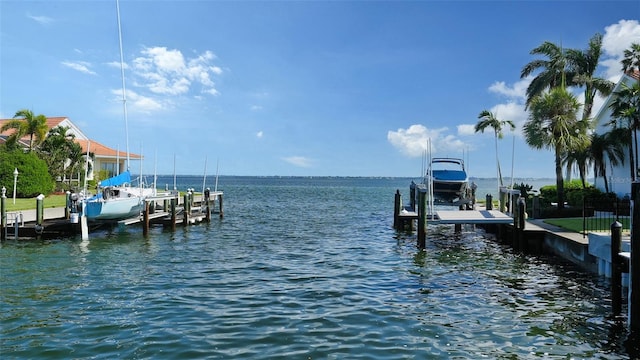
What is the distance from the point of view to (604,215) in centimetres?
1827

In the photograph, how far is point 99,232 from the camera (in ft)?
85.9

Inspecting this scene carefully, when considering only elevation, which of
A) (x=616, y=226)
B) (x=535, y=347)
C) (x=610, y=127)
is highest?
(x=610, y=127)

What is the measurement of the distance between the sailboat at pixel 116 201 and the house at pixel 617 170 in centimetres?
2593

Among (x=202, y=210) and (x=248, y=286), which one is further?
(x=202, y=210)

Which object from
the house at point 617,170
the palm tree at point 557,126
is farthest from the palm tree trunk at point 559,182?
the house at point 617,170

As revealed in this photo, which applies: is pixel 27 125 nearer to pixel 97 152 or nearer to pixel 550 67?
pixel 97 152

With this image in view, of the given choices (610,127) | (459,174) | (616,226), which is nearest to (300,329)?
(616,226)

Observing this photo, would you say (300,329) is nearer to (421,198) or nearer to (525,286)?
(525,286)

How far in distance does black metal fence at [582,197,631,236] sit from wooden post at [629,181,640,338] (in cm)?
726

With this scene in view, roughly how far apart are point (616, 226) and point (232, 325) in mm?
8625

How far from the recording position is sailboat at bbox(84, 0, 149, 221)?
80.4 feet

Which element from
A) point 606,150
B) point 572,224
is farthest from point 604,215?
point 606,150

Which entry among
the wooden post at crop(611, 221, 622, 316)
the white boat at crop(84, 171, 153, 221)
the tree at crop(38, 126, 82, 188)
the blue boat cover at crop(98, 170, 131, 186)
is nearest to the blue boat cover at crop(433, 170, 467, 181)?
the white boat at crop(84, 171, 153, 221)

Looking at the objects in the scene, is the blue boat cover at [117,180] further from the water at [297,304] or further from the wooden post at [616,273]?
the wooden post at [616,273]
